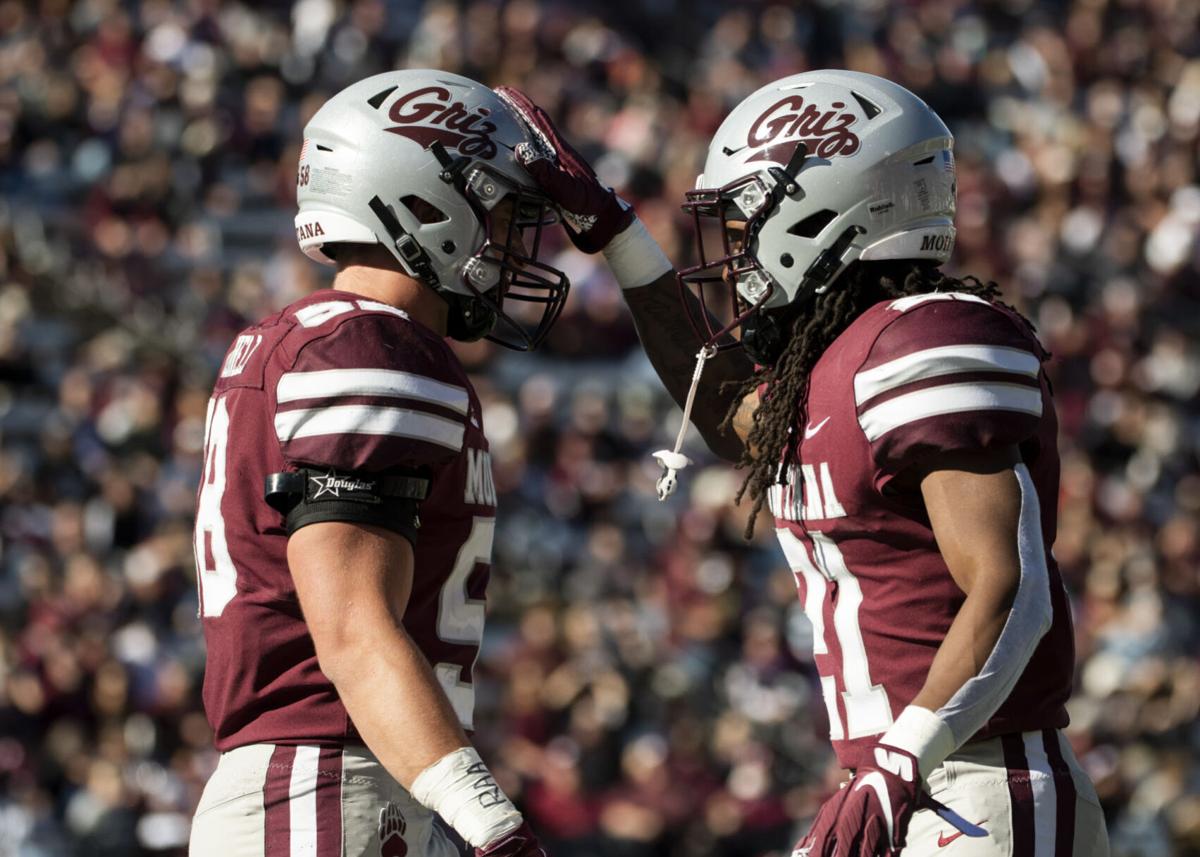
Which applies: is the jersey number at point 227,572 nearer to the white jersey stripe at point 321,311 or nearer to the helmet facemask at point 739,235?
the white jersey stripe at point 321,311

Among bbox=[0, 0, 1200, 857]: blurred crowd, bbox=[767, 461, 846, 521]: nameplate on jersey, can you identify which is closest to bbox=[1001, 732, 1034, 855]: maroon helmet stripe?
bbox=[767, 461, 846, 521]: nameplate on jersey

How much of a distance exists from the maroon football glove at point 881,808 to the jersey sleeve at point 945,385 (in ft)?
1.63

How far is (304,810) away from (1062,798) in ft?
4.17

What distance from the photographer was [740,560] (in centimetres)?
998

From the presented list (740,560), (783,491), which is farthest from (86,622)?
(783,491)

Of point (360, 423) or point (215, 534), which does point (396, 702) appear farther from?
point (215, 534)

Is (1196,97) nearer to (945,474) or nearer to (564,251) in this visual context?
(564,251)

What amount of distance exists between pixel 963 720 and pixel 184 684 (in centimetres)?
690

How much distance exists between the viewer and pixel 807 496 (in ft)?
11.0

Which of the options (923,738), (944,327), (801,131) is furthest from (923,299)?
(923,738)

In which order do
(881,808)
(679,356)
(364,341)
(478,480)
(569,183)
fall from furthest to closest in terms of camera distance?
(679,356), (569,183), (478,480), (364,341), (881,808)

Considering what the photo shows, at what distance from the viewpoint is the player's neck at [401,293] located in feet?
11.8

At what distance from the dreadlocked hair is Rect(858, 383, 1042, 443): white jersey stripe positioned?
0.34 m

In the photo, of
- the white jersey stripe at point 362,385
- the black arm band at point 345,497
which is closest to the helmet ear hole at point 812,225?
the white jersey stripe at point 362,385
